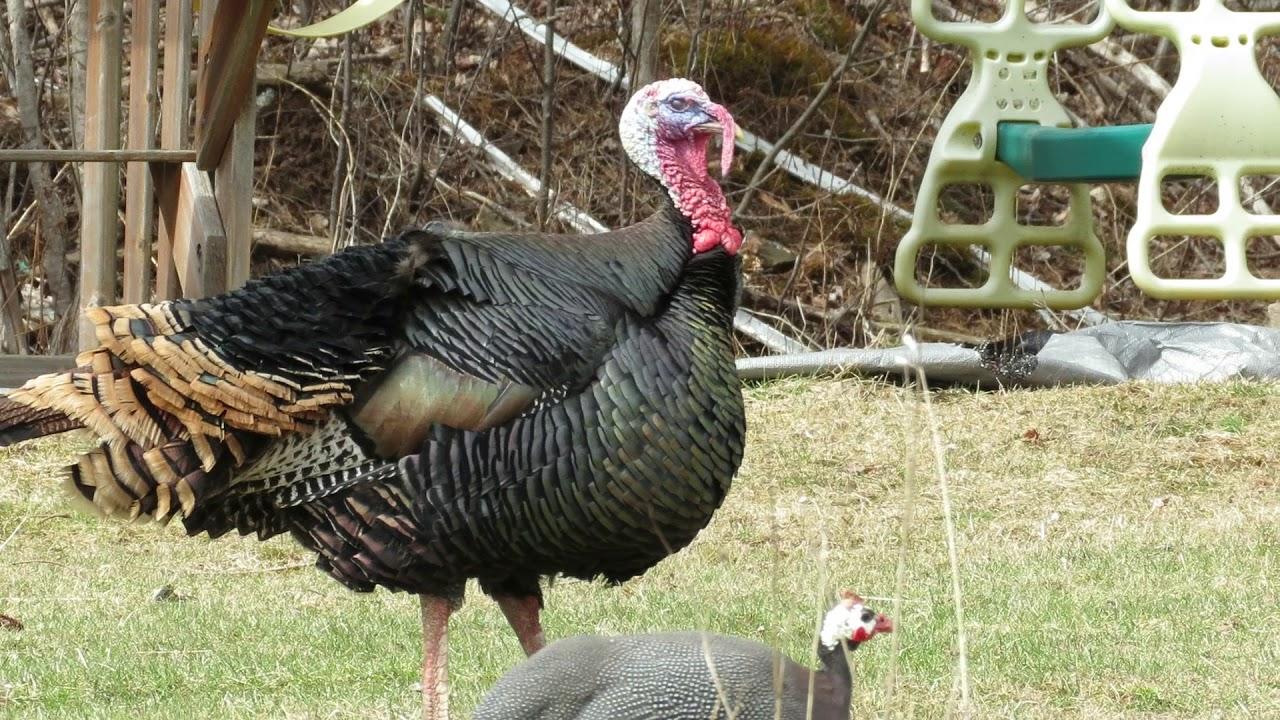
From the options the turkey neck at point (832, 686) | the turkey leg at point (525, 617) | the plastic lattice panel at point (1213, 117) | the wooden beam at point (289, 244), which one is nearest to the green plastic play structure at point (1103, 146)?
the plastic lattice panel at point (1213, 117)

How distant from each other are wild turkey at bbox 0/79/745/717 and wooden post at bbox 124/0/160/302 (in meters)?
2.43

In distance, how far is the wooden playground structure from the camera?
547 centimetres

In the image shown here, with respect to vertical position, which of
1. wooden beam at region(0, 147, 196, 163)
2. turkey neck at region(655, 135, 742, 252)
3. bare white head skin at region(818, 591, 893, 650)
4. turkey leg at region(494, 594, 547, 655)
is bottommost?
turkey leg at region(494, 594, 547, 655)

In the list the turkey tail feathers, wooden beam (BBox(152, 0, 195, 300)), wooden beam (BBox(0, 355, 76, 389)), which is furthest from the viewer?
wooden beam (BBox(0, 355, 76, 389))

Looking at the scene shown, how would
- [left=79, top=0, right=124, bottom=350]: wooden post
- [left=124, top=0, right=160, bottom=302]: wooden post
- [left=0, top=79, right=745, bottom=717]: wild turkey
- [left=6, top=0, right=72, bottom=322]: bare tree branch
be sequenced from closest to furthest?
[left=0, top=79, right=745, bottom=717]: wild turkey → [left=124, top=0, right=160, bottom=302]: wooden post → [left=79, top=0, right=124, bottom=350]: wooden post → [left=6, top=0, right=72, bottom=322]: bare tree branch

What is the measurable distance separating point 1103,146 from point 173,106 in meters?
3.33

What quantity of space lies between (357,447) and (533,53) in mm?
7436

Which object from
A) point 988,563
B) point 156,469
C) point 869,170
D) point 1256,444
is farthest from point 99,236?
point 869,170

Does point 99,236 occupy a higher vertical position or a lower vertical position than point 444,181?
higher

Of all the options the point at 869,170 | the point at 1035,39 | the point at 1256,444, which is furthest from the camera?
the point at 869,170

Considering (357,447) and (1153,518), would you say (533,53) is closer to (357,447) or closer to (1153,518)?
(1153,518)

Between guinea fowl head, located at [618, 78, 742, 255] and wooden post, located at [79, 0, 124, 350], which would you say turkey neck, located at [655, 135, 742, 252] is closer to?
guinea fowl head, located at [618, 78, 742, 255]

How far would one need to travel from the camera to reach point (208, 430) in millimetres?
4059

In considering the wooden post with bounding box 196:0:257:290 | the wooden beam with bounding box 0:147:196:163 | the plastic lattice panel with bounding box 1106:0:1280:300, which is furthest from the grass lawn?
the wooden beam with bounding box 0:147:196:163
